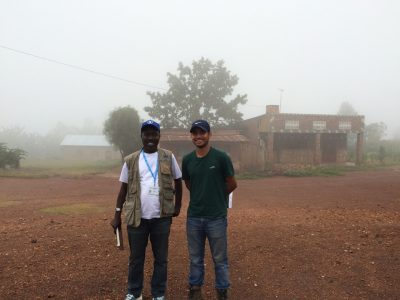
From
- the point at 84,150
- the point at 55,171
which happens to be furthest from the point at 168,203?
the point at 84,150

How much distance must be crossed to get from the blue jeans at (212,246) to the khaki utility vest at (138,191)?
330 mm

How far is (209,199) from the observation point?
3.76 metres

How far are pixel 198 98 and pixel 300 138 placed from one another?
13895mm

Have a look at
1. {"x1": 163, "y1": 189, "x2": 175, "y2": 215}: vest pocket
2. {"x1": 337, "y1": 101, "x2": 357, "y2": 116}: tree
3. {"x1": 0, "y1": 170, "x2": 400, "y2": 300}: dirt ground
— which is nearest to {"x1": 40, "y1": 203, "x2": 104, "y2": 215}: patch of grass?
{"x1": 0, "y1": 170, "x2": 400, "y2": 300}: dirt ground

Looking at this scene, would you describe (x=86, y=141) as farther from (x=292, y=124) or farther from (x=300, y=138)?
(x=292, y=124)

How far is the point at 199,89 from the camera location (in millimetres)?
39906

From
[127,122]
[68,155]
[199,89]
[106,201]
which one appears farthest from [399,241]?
[68,155]

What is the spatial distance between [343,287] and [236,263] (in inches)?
54.6

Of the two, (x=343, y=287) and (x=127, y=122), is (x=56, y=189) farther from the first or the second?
(x=127, y=122)

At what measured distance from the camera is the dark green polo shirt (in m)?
3.75

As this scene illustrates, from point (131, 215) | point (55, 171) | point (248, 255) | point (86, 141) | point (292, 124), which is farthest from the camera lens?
point (86, 141)

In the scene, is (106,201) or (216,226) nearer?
(216,226)

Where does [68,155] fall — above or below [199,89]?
below

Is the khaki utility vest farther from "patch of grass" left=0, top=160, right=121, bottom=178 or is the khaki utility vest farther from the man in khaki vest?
"patch of grass" left=0, top=160, right=121, bottom=178
